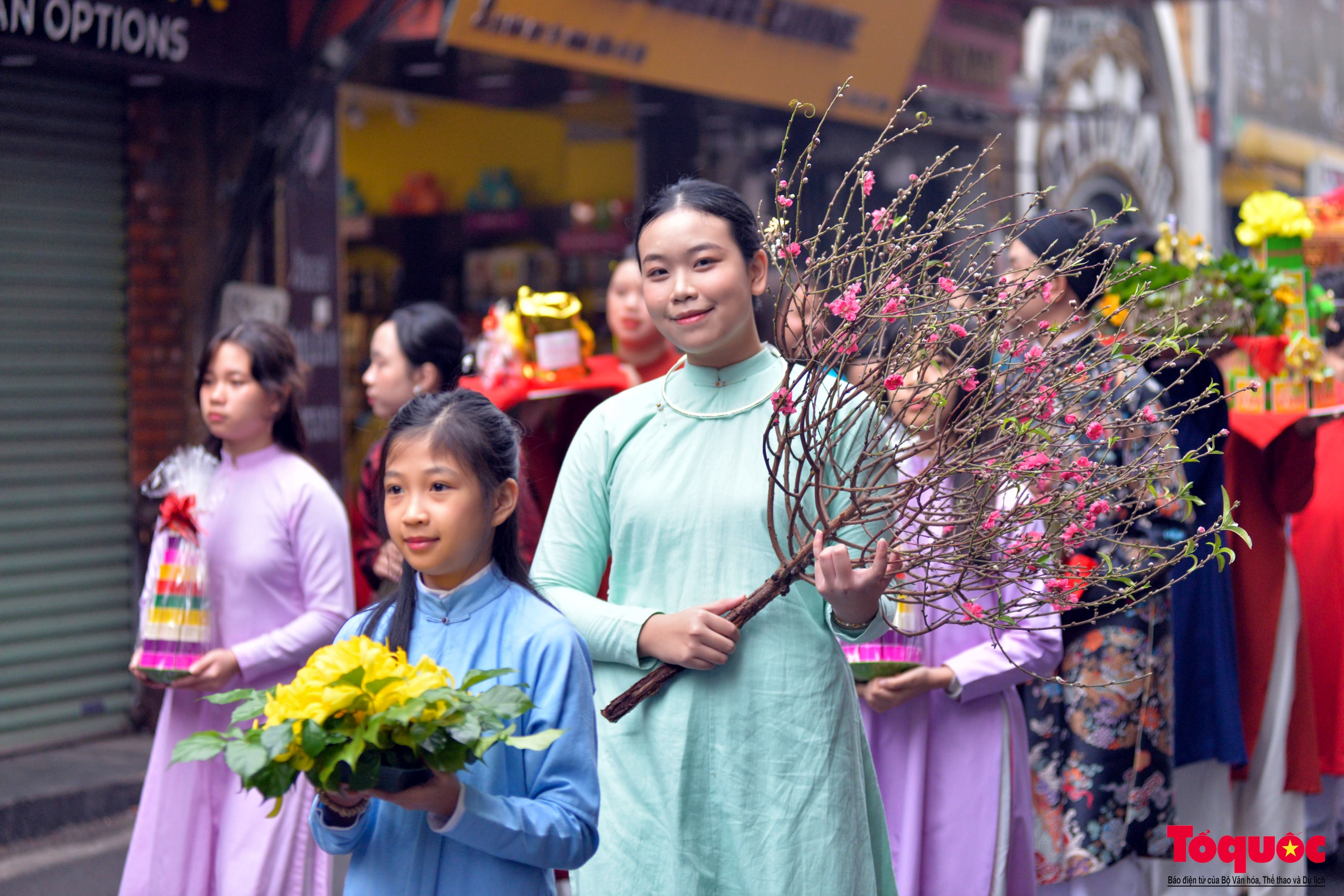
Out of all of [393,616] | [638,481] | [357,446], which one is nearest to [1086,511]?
[638,481]

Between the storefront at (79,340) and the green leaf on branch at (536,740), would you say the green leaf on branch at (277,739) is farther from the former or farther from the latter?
the storefront at (79,340)

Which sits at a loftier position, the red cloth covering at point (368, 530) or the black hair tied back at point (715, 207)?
the black hair tied back at point (715, 207)

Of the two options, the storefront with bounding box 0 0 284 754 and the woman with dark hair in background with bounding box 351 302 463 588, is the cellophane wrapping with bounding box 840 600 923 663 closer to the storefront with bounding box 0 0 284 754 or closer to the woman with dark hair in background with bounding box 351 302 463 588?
the woman with dark hair in background with bounding box 351 302 463 588

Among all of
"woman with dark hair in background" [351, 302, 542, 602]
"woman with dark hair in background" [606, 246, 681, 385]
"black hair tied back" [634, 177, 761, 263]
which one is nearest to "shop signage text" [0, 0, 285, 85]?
"woman with dark hair in background" [351, 302, 542, 602]

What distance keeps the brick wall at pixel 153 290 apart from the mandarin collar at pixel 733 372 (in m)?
4.64

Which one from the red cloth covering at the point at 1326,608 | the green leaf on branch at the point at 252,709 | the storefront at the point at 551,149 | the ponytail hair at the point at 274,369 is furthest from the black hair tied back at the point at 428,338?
the storefront at the point at 551,149

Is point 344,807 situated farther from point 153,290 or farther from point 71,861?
point 153,290

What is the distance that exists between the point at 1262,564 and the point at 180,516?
3510 mm

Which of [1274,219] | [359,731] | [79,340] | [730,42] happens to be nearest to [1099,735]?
[1274,219]

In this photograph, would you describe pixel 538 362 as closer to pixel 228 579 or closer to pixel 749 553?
pixel 228 579

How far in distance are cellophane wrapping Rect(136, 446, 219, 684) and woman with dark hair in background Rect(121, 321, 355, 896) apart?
40mm

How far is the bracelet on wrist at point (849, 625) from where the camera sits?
2.30 meters

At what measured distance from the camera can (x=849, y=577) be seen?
219cm

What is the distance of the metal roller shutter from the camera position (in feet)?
19.8
